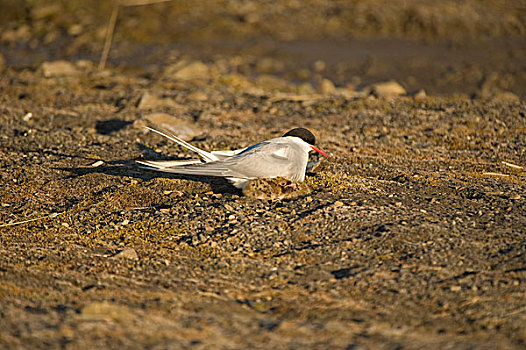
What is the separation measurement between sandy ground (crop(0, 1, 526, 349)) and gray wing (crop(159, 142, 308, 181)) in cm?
20

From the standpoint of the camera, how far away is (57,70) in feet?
31.6

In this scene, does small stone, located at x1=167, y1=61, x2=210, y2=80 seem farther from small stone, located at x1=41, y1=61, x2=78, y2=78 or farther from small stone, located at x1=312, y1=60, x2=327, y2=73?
small stone, located at x1=312, y1=60, x2=327, y2=73

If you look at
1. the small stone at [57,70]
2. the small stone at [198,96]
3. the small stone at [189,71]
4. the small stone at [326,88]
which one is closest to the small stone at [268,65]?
the small stone at [189,71]

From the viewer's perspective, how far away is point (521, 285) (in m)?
3.24

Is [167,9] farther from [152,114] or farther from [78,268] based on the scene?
[78,268]

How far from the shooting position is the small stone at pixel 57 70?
9469 millimetres

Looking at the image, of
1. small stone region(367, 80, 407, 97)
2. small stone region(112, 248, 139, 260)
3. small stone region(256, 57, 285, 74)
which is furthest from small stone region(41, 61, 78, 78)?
small stone region(112, 248, 139, 260)

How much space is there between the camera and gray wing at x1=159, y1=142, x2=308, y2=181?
14.1 feet

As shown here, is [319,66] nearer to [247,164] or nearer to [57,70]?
[57,70]

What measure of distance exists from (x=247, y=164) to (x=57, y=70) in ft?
20.9

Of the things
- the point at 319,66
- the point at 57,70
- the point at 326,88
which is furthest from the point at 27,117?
the point at 319,66

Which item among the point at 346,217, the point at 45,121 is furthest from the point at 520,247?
the point at 45,121

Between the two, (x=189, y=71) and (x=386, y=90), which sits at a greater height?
(x=386, y=90)

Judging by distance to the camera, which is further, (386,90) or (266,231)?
(386,90)
